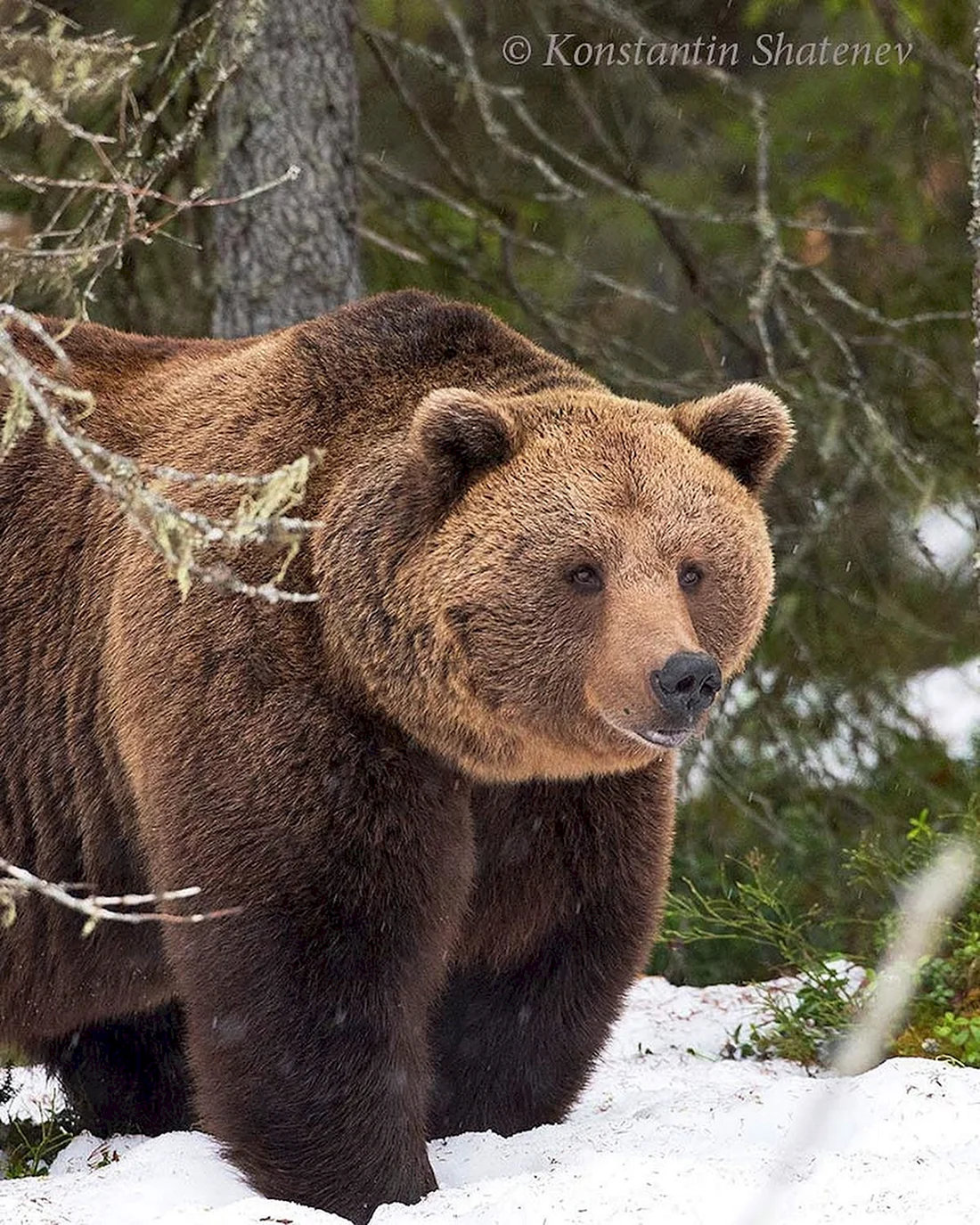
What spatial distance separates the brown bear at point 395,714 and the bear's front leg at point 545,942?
0.01 meters

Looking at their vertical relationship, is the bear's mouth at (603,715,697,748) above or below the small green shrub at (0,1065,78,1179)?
above

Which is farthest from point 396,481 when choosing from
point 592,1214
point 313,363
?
point 592,1214

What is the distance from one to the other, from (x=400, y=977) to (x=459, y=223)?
5.39 meters

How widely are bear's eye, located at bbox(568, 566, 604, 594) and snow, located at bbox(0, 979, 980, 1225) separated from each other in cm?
131

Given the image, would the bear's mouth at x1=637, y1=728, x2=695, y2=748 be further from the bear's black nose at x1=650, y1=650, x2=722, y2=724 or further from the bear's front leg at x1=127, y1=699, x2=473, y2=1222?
the bear's front leg at x1=127, y1=699, x2=473, y2=1222

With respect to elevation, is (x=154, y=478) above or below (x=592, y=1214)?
above

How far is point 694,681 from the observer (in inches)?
159

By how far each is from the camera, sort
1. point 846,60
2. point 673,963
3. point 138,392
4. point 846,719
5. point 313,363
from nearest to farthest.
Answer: point 313,363, point 138,392, point 673,963, point 846,719, point 846,60

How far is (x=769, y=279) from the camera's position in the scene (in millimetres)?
6457

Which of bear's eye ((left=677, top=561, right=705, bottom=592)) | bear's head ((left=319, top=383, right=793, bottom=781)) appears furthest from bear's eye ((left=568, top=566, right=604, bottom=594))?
bear's eye ((left=677, top=561, right=705, bottom=592))

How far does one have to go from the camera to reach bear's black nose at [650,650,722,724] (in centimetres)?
404

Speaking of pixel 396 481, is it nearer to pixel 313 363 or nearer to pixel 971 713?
pixel 313 363

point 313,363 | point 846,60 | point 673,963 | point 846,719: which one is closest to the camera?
point 313,363

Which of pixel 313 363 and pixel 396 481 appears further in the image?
pixel 313 363
